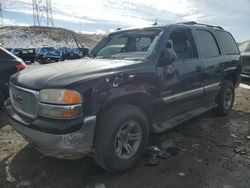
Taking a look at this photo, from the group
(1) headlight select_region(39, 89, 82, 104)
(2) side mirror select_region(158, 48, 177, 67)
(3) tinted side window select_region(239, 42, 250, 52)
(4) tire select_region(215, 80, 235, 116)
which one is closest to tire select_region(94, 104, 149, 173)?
(1) headlight select_region(39, 89, 82, 104)

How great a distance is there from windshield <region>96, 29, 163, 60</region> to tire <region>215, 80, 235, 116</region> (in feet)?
7.68

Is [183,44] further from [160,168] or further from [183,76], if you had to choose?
[160,168]

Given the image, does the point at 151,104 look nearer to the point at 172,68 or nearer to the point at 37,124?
the point at 172,68

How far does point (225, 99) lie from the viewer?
237 inches

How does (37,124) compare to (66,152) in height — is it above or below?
above

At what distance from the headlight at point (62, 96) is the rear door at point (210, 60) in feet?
9.23

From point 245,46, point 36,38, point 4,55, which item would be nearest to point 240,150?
point 4,55

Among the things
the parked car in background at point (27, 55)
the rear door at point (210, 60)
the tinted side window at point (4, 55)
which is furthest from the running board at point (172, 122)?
the parked car in background at point (27, 55)

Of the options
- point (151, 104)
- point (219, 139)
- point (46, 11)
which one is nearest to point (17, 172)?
point (151, 104)

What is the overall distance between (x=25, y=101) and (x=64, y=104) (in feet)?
2.24

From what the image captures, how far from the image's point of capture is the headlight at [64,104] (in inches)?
114

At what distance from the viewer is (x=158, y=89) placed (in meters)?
3.87

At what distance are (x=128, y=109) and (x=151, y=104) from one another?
1.63 feet

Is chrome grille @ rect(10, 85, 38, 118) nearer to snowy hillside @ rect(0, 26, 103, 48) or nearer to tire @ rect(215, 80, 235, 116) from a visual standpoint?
tire @ rect(215, 80, 235, 116)
